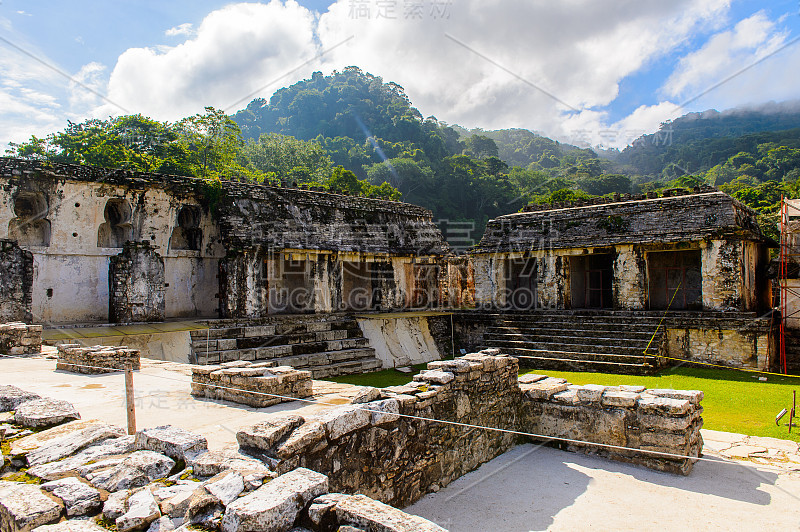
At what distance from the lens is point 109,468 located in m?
3.88

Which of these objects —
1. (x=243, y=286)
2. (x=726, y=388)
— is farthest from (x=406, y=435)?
(x=243, y=286)

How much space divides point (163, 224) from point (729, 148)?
2393 inches

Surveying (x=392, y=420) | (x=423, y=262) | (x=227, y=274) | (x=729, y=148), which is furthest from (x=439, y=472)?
Result: (x=729, y=148)

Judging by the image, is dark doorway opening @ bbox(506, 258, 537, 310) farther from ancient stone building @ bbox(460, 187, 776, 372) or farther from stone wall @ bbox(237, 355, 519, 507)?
stone wall @ bbox(237, 355, 519, 507)

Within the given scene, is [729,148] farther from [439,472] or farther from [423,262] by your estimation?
[439,472]

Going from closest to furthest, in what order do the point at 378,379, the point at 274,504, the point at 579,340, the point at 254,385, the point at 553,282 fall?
the point at 274,504, the point at 254,385, the point at 378,379, the point at 579,340, the point at 553,282

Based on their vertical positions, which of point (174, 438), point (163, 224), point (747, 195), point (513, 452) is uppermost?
point (747, 195)

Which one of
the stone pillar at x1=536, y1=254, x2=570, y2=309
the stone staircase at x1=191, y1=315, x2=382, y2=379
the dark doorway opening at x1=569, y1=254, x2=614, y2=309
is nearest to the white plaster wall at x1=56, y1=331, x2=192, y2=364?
the stone staircase at x1=191, y1=315, x2=382, y2=379

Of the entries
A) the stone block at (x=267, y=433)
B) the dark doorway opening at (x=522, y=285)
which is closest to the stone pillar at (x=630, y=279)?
the dark doorway opening at (x=522, y=285)

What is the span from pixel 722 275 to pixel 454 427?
12.0 meters

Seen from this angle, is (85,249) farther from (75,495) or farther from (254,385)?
(75,495)

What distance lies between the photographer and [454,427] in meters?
6.52

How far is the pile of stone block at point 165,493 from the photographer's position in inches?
124

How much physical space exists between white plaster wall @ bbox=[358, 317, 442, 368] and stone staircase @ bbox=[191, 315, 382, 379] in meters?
0.48
